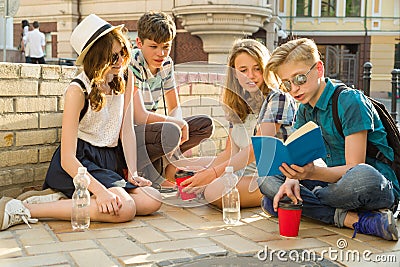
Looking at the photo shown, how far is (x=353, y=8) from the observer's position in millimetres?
27438

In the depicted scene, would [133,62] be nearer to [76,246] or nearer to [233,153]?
[233,153]

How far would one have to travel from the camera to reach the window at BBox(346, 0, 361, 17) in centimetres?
2728

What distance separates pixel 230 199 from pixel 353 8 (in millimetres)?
25469

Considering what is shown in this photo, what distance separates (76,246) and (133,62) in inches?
67.5

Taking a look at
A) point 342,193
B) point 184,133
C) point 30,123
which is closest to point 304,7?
point 184,133

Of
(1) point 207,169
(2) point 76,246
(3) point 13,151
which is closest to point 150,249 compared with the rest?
(2) point 76,246

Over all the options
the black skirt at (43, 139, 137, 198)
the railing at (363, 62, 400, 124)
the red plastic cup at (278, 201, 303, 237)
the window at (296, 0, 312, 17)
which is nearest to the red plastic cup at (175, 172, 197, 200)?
the black skirt at (43, 139, 137, 198)

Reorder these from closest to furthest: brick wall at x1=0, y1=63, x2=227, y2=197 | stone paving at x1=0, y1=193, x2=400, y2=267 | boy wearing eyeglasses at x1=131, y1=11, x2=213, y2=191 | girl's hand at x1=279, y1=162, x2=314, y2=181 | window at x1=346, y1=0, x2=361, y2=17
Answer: stone paving at x1=0, y1=193, x2=400, y2=267 < girl's hand at x1=279, y1=162, x2=314, y2=181 < brick wall at x1=0, y1=63, x2=227, y2=197 < boy wearing eyeglasses at x1=131, y1=11, x2=213, y2=191 < window at x1=346, y1=0, x2=361, y2=17

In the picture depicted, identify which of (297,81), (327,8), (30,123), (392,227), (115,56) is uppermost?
(327,8)

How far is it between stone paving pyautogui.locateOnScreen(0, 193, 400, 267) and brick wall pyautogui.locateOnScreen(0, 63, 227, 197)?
766mm

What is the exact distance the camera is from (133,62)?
4.37 metres

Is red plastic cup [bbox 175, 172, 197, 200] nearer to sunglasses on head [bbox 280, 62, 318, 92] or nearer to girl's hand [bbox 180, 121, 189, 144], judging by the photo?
girl's hand [bbox 180, 121, 189, 144]

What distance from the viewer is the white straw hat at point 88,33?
3.63m

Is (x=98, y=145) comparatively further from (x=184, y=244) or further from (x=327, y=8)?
(x=327, y=8)
